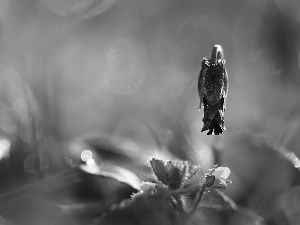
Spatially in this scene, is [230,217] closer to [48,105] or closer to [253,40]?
[48,105]

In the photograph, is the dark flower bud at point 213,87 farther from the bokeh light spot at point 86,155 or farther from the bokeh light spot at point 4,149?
the bokeh light spot at point 4,149

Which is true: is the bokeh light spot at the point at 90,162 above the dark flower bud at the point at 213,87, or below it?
below

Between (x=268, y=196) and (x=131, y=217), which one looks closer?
(x=131, y=217)

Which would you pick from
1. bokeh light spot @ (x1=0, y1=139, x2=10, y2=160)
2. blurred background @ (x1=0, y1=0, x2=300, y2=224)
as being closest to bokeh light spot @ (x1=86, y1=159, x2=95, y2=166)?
blurred background @ (x1=0, y1=0, x2=300, y2=224)

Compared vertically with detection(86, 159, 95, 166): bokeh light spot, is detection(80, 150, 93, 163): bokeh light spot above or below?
above

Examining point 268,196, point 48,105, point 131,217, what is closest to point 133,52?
point 48,105

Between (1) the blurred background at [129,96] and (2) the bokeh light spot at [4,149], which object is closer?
(1) the blurred background at [129,96]

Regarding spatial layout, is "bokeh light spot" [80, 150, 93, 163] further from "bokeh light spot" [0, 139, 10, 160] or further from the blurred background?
"bokeh light spot" [0, 139, 10, 160]

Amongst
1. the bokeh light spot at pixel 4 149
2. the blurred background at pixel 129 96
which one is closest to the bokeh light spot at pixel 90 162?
the blurred background at pixel 129 96

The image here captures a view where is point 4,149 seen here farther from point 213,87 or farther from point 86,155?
point 213,87
